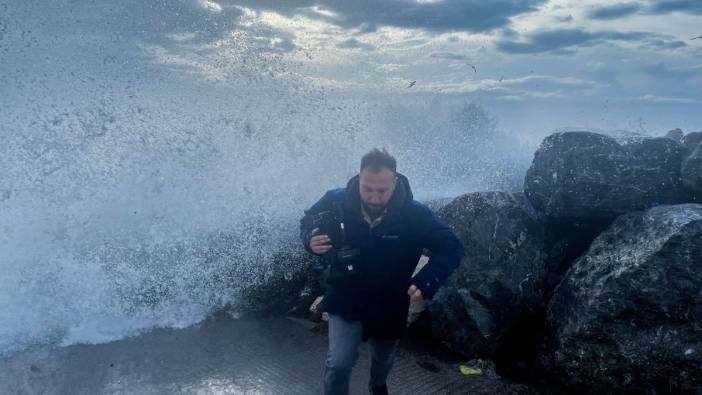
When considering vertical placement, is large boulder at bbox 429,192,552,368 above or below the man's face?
below

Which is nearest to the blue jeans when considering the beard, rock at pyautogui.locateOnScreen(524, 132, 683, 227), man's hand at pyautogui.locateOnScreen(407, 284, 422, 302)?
man's hand at pyautogui.locateOnScreen(407, 284, 422, 302)

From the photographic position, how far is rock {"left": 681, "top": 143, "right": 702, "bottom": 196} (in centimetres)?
473

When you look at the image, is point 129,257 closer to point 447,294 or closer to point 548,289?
point 447,294

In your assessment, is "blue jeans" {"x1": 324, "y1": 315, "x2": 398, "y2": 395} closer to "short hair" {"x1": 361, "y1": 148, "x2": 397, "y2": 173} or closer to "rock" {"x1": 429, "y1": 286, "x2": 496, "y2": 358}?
"short hair" {"x1": 361, "y1": 148, "x2": 397, "y2": 173}

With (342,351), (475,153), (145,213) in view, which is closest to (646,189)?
(342,351)

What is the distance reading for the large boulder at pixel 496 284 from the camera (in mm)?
5109

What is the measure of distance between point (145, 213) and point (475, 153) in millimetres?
10207

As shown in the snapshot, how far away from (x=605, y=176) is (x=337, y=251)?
3.49 meters

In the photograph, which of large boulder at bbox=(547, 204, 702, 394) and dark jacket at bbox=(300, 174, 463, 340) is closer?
dark jacket at bbox=(300, 174, 463, 340)

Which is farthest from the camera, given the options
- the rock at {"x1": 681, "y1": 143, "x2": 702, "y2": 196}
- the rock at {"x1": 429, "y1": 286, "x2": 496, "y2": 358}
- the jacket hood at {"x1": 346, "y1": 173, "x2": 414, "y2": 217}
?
the rock at {"x1": 429, "y1": 286, "x2": 496, "y2": 358}

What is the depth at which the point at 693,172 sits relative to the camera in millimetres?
4762

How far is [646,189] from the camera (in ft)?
16.0

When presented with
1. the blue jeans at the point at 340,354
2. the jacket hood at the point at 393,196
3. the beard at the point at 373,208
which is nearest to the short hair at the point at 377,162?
the jacket hood at the point at 393,196

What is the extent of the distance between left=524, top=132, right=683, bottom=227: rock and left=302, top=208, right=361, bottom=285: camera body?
312cm
